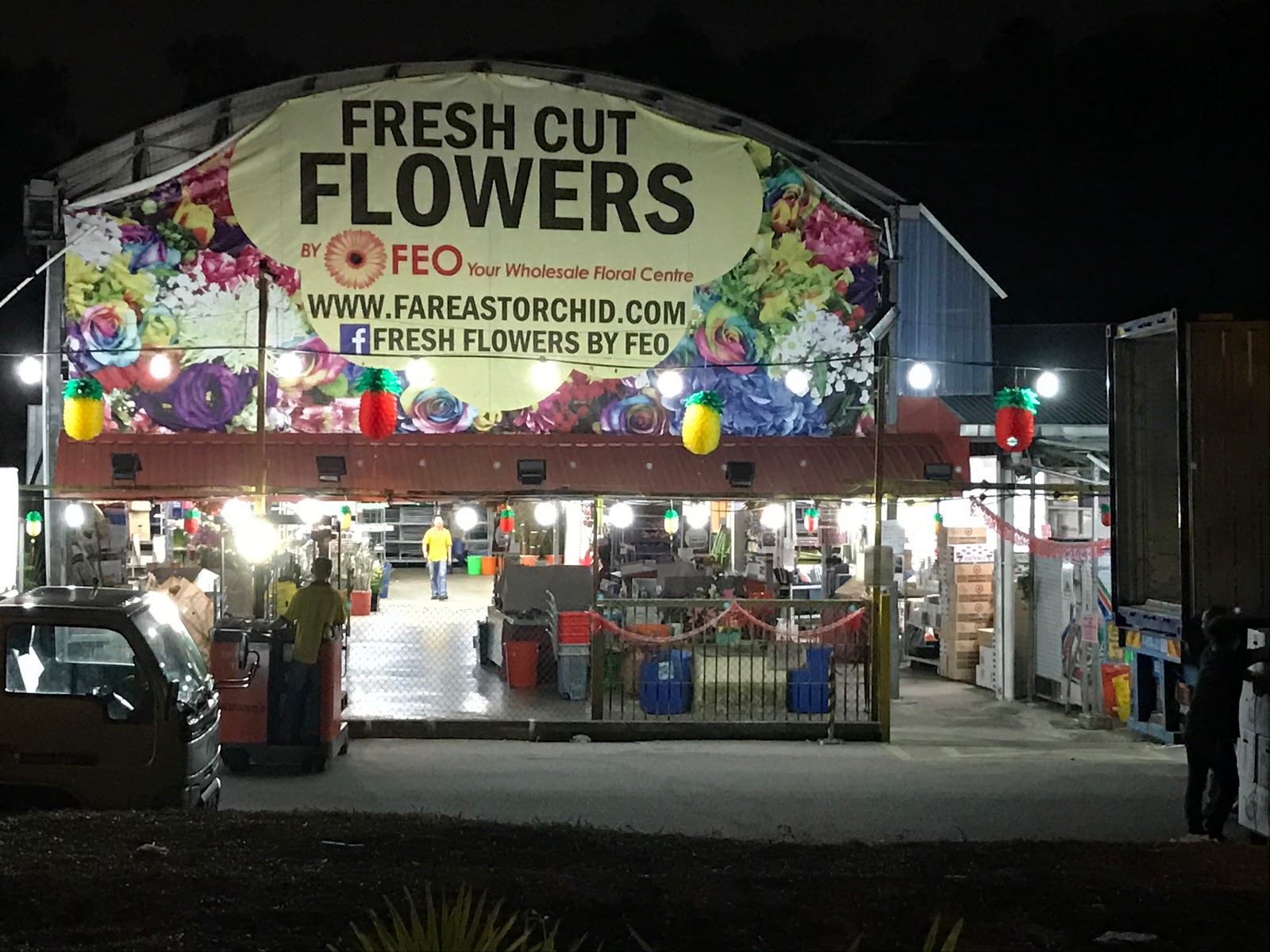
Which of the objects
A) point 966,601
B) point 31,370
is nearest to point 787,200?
point 966,601

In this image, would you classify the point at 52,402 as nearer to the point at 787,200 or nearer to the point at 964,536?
the point at 787,200

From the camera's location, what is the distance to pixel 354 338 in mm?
16812

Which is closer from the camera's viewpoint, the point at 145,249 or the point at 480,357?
the point at 145,249

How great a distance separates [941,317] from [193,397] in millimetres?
10322

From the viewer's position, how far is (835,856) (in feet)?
26.0

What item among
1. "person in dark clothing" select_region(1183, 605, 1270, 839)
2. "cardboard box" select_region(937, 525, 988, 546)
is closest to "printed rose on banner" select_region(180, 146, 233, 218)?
"cardboard box" select_region(937, 525, 988, 546)

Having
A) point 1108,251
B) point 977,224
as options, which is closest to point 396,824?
point 977,224

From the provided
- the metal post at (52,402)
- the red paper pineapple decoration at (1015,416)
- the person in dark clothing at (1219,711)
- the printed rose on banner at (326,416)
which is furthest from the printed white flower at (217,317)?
the person in dark clothing at (1219,711)

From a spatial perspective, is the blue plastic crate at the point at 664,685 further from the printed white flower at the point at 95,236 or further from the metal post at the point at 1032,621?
the printed white flower at the point at 95,236

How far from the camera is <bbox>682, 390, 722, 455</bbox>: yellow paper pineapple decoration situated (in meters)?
14.9

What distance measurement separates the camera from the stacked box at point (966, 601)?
63.1ft

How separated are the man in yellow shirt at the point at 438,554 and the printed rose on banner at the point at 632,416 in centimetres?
932

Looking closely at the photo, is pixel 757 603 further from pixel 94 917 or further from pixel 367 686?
pixel 94 917

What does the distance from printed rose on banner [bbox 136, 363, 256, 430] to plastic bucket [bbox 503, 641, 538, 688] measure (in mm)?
4917
